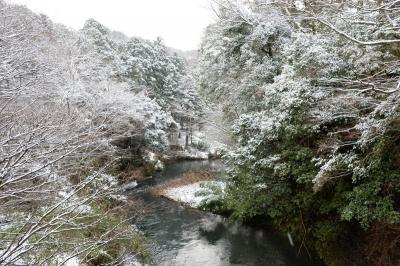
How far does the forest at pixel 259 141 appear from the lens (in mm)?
4109

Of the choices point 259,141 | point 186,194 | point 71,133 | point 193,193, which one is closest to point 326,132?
point 259,141

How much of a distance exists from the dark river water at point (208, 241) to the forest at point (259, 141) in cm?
46

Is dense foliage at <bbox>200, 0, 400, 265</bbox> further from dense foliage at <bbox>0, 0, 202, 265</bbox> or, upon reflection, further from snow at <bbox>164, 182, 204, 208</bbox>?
snow at <bbox>164, 182, 204, 208</bbox>

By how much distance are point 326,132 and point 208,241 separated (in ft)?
18.2

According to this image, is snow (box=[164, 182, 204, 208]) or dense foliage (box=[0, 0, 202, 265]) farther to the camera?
snow (box=[164, 182, 204, 208])

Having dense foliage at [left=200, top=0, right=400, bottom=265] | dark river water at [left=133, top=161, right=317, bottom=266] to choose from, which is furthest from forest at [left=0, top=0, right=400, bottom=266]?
dark river water at [left=133, top=161, right=317, bottom=266]

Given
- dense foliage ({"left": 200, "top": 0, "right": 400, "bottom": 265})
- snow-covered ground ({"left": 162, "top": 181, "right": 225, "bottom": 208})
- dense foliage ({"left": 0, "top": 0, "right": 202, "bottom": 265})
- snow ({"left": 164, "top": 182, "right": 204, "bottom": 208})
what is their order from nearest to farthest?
dense foliage ({"left": 0, "top": 0, "right": 202, "bottom": 265})
dense foliage ({"left": 200, "top": 0, "right": 400, "bottom": 265})
snow-covered ground ({"left": 162, "top": 181, "right": 225, "bottom": 208})
snow ({"left": 164, "top": 182, "right": 204, "bottom": 208})

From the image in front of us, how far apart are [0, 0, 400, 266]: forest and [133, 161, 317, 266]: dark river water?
18.2 inches

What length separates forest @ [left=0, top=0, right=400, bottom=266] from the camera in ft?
13.5

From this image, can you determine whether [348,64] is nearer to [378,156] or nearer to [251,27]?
[378,156]

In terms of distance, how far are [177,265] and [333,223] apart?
4275 mm

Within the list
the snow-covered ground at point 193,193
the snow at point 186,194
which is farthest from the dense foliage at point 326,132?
the snow at point 186,194

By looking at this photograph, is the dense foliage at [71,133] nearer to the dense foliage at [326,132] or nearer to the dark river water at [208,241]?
the dark river water at [208,241]

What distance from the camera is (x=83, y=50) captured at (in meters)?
20.3
